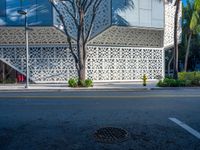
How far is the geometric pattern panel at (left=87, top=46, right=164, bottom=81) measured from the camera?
27172 millimetres

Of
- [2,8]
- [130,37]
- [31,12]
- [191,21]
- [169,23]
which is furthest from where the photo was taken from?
[191,21]

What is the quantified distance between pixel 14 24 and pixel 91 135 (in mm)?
20926

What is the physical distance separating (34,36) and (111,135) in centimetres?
2178

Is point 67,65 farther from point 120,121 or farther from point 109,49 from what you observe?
point 120,121

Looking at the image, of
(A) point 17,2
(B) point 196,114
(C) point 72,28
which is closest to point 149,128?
(B) point 196,114

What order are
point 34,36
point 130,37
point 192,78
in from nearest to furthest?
point 192,78 < point 34,36 < point 130,37

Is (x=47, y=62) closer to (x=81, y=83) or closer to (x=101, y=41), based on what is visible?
(x=101, y=41)

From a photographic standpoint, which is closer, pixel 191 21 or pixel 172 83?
pixel 172 83

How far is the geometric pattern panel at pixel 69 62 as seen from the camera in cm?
2639

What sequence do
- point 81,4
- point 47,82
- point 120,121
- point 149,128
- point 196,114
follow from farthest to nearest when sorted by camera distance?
point 47,82 < point 81,4 < point 196,114 < point 120,121 < point 149,128

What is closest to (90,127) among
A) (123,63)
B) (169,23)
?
(123,63)

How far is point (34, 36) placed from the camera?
25.9 metres

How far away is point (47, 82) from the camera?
26.5 meters

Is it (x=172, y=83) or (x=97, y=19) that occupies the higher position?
(x=97, y=19)
